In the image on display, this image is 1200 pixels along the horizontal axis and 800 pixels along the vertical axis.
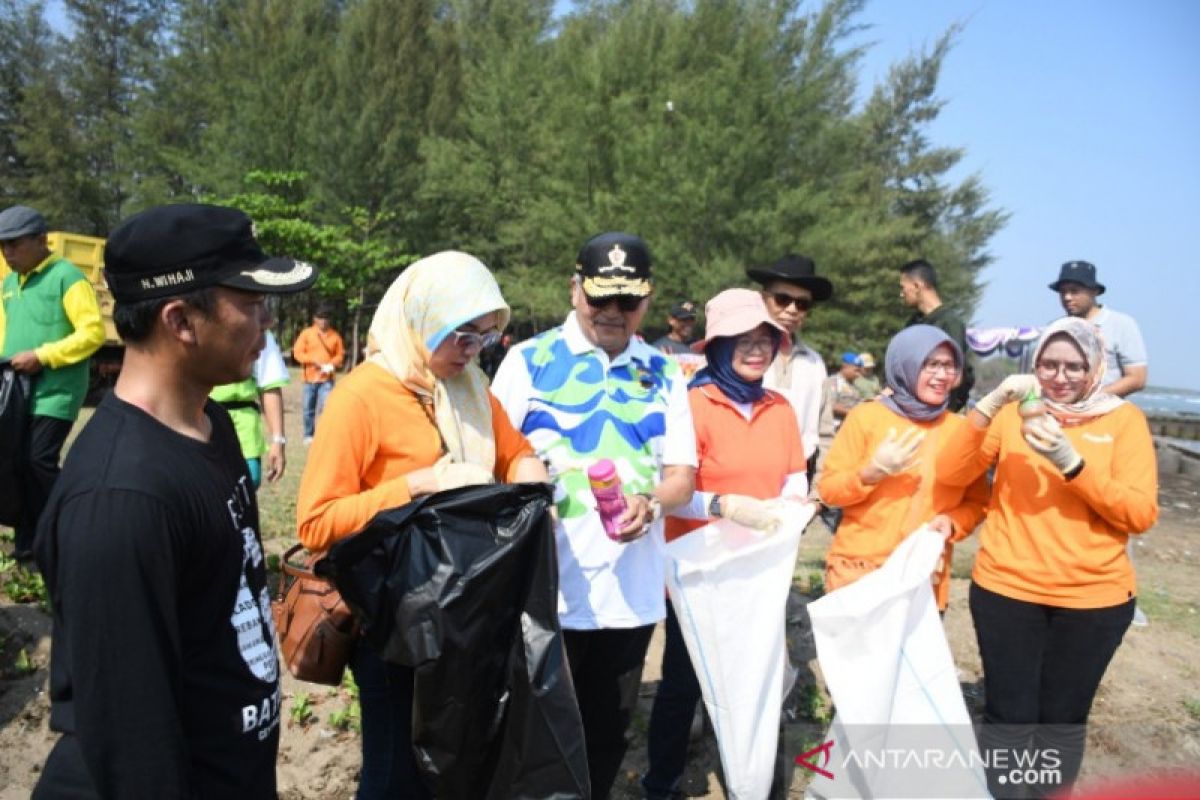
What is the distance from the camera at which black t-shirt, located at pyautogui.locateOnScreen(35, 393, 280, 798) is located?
1.22m

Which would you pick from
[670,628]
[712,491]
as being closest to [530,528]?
[712,491]

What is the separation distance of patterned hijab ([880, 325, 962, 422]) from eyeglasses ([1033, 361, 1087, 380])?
0.30m

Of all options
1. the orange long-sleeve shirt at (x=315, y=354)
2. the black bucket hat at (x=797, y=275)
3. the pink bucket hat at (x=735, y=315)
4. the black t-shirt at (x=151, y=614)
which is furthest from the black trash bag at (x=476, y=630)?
the orange long-sleeve shirt at (x=315, y=354)

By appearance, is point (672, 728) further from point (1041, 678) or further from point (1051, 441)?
point (1051, 441)

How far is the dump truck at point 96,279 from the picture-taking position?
40.5 feet

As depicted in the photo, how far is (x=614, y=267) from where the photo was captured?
2.68 metres

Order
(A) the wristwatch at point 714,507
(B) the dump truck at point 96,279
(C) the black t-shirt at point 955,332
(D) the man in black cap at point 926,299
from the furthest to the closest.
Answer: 1. (B) the dump truck at point 96,279
2. (D) the man in black cap at point 926,299
3. (C) the black t-shirt at point 955,332
4. (A) the wristwatch at point 714,507

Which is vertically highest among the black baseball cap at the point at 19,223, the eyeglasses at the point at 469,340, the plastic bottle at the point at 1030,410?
the black baseball cap at the point at 19,223

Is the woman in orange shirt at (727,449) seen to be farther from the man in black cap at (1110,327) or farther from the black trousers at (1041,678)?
the man in black cap at (1110,327)

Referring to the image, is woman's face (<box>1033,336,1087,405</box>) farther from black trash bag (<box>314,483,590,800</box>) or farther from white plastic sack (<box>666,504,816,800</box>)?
black trash bag (<box>314,483,590,800</box>)

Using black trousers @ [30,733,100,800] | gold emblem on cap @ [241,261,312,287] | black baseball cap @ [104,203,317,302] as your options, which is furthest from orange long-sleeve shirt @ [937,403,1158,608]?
black trousers @ [30,733,100,800]

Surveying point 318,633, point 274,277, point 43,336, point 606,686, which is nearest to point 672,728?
point 606,686

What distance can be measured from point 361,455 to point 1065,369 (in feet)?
7.79

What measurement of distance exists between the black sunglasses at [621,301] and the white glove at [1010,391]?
123 cm
